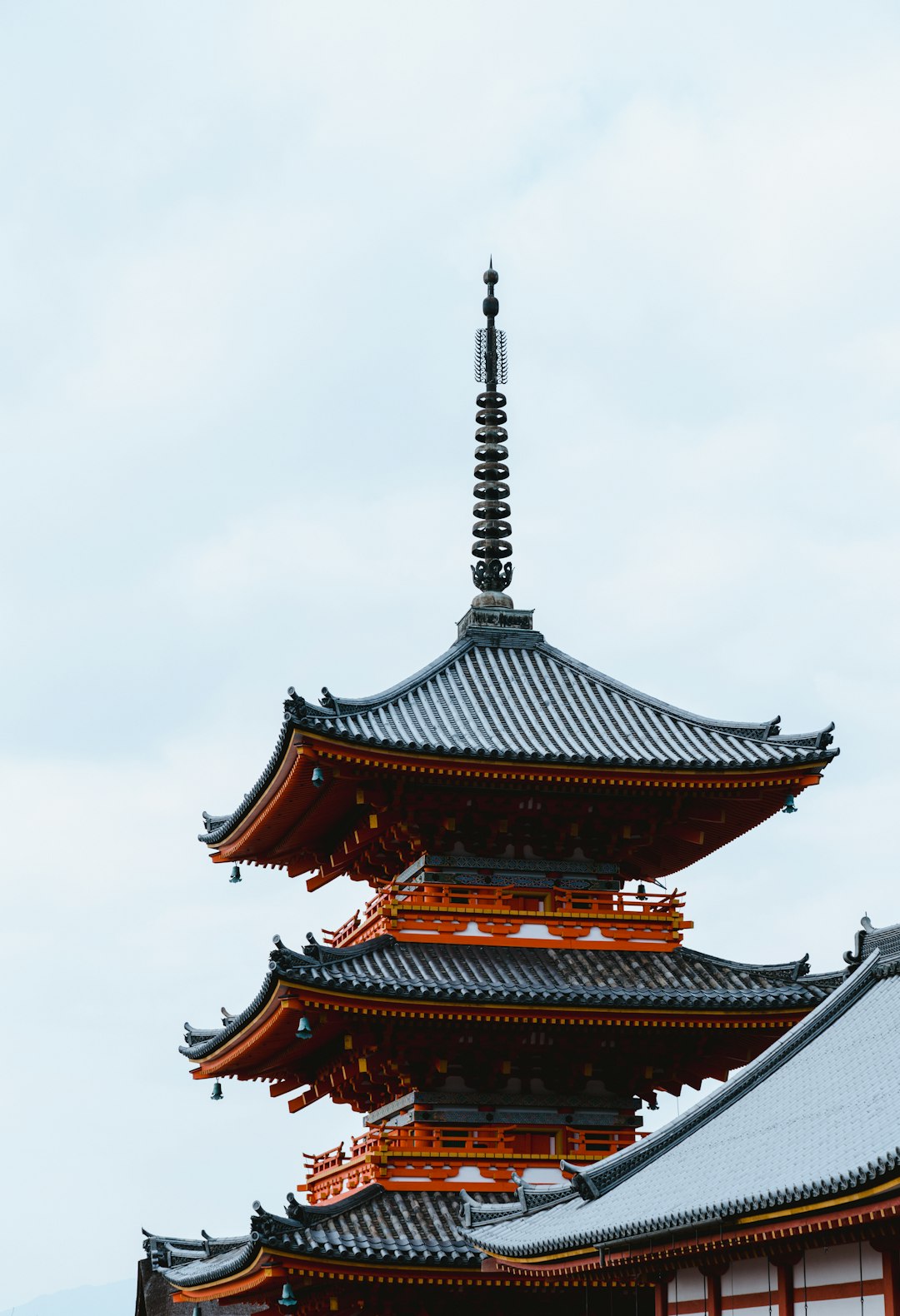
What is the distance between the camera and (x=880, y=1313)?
17594mm

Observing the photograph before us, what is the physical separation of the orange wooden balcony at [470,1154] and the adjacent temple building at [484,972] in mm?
37

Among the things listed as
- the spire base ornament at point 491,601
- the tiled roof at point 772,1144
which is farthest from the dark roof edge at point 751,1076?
the spire base ornament at point 491,601

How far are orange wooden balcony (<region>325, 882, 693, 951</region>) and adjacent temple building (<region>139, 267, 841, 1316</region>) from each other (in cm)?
4

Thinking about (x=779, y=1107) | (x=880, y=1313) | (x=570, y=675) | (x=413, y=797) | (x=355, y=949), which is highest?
(x=570, y=675)

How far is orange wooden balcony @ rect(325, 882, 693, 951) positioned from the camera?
96.0 feet

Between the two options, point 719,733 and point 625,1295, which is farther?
point 719,733

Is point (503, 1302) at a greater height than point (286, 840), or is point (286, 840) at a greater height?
point (286, 840)

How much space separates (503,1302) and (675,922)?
6422 millimetres

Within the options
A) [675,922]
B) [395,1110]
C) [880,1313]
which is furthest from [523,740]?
[880,1313]

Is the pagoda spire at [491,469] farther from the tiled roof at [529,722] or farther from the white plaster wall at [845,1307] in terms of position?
the white plaster wall at [845,1307]

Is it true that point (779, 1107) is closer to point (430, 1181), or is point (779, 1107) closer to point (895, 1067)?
point (895, 1067)

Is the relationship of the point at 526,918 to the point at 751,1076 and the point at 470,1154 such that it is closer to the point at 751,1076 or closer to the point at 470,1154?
the point at 470,1154

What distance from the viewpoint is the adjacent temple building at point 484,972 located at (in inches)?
1067

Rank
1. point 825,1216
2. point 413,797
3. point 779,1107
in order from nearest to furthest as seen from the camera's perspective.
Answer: point 825,1216 < point 779,1107 < point 413,797
